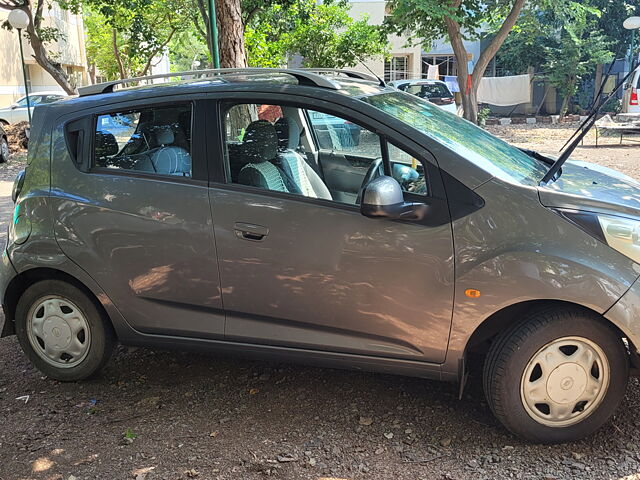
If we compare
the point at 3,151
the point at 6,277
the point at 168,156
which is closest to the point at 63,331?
the point at 6,277

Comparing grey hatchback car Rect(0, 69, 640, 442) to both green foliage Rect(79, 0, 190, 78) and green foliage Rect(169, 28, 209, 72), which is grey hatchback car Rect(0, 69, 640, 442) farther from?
green foliage Rect(169, 28, 209, 72)

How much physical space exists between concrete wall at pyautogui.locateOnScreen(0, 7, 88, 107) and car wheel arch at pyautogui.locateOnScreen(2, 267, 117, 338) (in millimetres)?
20998

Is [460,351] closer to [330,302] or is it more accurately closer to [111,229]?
[330,302]

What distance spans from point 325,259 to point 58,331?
5.91 feet

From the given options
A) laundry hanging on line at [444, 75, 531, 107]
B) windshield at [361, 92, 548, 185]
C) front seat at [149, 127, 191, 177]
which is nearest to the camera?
windshield at [361, 92, 548, 185]

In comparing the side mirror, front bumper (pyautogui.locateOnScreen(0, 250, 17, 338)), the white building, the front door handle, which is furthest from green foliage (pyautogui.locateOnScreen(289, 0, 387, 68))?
the side mirror

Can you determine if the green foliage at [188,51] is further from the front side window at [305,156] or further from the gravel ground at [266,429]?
the gravel ground at [266,429]

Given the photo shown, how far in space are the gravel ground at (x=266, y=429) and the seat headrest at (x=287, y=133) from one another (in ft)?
4.65

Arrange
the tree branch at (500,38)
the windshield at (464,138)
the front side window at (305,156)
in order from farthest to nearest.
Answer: the tree branch at (500,38), the front side window at (305,156), the windshield at (464,138)

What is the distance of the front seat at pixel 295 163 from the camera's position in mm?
3422

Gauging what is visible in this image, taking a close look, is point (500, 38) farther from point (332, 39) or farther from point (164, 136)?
point (164, 136)

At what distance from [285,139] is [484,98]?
86.8ft

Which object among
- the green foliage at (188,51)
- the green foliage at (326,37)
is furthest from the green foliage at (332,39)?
the green foliage at (188,51)

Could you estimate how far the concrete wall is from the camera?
973 inches
